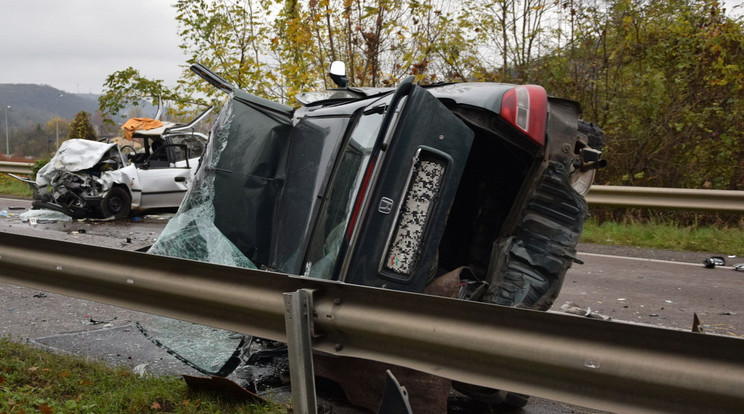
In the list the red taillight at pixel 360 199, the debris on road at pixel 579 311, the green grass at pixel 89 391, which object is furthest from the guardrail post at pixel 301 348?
the debris on road at pixel 579 311

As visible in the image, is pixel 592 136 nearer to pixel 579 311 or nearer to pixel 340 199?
pixel 340 199

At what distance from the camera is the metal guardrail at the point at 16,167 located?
15055 mm

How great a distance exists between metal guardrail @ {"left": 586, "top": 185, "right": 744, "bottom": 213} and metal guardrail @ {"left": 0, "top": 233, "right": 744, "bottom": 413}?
6358mm

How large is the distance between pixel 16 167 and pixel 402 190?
14.6 metres

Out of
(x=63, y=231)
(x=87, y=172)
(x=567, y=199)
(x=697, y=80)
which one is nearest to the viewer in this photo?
(x=567, y=199)

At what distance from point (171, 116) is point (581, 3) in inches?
341

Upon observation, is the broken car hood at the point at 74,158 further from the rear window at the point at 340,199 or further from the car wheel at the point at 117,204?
the rear window at the point at 340,199

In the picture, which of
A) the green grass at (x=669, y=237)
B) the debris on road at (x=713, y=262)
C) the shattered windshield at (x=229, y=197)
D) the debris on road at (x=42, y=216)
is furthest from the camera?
the debris on road at (x=42, y=216)

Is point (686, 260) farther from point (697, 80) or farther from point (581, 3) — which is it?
point (581, 3)

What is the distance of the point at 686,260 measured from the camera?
7254mm

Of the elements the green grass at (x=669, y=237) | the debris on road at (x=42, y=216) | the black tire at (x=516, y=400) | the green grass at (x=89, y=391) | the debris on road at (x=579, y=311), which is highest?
the green grass at (x=669, y=237)

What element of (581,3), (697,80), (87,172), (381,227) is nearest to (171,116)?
(87,172)

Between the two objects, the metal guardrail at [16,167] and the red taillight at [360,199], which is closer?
the red taillight at [360,199]

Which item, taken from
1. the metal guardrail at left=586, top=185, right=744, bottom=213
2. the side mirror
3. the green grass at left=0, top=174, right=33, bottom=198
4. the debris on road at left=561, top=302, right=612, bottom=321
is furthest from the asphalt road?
the green grass at left=0, top=174, right=33, bottom=198
